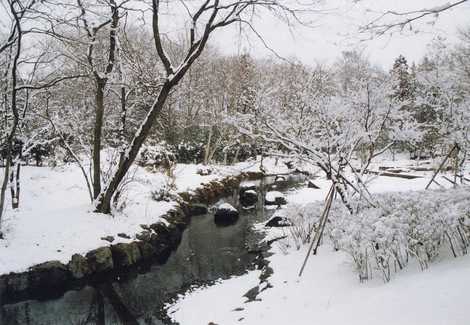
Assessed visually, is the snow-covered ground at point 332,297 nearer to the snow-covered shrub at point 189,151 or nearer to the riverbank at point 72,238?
the riverbank at point 72,238

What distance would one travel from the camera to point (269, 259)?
319 inches

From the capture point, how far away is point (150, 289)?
774cm

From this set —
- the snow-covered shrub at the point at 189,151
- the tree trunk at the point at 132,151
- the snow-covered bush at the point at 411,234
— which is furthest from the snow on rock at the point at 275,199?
the snow-covered shrub at the point at 189,151

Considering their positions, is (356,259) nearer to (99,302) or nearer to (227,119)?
(227,119)

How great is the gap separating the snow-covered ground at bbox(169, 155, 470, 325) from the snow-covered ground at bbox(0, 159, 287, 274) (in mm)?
2389

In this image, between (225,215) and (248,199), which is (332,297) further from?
(248,199)

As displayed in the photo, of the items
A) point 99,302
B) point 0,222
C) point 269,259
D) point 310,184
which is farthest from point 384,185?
point 0,222

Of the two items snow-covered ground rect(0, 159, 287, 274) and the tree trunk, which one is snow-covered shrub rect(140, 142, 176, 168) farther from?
the tree trunk

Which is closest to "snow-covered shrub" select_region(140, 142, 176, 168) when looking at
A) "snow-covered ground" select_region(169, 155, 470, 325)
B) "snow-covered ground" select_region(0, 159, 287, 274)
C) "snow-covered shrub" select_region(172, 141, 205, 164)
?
"snow-covered ground" select_region(0, 159, 287, 274)

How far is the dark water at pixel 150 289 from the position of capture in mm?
6492

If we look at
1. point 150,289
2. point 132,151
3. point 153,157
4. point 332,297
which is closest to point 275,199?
point 153,157

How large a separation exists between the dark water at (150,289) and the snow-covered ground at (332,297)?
63cm

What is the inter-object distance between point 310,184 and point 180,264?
39.2 feet

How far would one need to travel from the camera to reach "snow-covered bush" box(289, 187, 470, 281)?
482 cm
